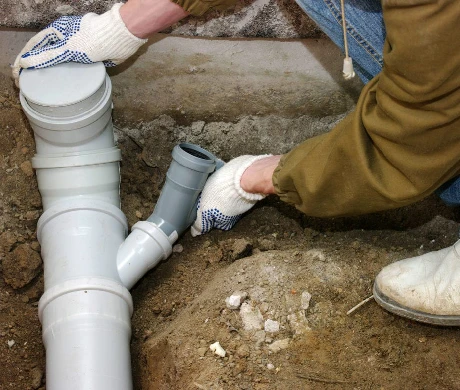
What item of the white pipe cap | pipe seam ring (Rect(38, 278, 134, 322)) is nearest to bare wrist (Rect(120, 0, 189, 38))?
the white pipe cap

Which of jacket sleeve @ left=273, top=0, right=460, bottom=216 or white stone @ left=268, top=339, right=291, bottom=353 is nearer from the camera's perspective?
jacket sleeve @ left=273, top=0, right=460, bottom=216

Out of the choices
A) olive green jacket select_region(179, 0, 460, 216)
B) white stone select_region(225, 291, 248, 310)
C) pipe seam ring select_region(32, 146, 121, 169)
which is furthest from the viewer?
pipe seam ring select_region(32, 146, 121, 169)

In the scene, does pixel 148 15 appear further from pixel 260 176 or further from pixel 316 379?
pixel 316 379

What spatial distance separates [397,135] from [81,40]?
87 centimetres

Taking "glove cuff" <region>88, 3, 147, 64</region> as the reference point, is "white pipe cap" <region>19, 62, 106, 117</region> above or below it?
below

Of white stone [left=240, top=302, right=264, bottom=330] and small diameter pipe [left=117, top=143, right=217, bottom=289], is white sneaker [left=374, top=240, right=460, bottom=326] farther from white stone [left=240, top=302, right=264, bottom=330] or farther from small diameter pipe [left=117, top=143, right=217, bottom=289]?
small diameter pipe [left=117, top=143, right=217, bottom=289]

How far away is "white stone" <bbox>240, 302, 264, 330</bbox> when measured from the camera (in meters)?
1.46

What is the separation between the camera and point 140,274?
1.60m

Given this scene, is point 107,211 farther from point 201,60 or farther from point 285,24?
point 285,24

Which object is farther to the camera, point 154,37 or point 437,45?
point 154,37

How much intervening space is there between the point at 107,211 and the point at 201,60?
1.84 ft

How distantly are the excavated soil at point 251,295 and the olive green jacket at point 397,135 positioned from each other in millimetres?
252

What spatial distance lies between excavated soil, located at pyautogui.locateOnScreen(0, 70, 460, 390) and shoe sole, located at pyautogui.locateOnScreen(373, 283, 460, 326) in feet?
0.17

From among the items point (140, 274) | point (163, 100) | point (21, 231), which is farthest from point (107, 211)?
point (163, 100)
